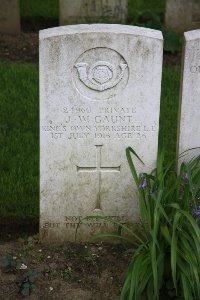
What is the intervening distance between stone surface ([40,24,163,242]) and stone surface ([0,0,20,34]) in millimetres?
4184

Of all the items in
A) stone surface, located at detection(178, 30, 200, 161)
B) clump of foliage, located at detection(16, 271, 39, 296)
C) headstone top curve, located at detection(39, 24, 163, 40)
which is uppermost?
headstone top curve, located at detection(39, 24, 163, 40)

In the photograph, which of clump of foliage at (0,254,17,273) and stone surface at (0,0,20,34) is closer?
clump of foliage at (0,254,17,273)

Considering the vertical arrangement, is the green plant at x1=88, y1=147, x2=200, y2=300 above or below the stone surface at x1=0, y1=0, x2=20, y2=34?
below

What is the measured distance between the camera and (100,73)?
4.52 metres

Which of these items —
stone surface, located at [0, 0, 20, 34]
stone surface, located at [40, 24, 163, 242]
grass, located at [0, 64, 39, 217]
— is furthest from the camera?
stone surface, located at [0, 0, 20, 34]

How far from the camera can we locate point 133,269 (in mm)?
4133

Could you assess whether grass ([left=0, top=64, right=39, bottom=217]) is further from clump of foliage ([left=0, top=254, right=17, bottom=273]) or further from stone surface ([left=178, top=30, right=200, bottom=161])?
stone surface ([left=178, top=30, right=200, bottom=161])

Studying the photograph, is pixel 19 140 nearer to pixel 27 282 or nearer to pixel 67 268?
pixel 67 268

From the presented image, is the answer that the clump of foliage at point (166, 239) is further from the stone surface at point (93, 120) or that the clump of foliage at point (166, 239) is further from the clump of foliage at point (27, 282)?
the clump of foliage at point (27, 282)

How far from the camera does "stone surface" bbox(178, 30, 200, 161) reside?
4645 mm

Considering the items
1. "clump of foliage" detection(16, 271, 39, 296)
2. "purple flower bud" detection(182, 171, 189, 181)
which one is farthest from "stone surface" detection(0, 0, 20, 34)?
"clump of foliage" detection(16, 271, 39, 296)

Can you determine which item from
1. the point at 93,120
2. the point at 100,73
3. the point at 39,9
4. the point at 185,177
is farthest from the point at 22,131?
the point at 39,9

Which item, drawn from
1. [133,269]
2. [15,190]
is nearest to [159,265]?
[133,269]

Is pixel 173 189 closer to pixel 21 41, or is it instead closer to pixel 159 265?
pixel 159 265
